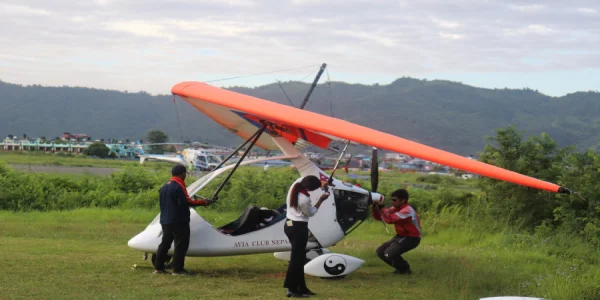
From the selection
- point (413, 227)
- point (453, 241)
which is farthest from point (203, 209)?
point (413, 227)

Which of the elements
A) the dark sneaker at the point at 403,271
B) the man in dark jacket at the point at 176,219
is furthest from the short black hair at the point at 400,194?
the man in dark jacket at the point at 176,219

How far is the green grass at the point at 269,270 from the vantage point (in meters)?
8.12

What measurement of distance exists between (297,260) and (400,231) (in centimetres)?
242

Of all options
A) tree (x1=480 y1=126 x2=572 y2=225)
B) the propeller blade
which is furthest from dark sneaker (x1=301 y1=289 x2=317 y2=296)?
tree (x1=480 y1=126 x2=572 y2=225)

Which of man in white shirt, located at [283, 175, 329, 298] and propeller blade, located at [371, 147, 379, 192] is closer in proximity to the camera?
man in white shirt, located at [283, 175, 329, 298]

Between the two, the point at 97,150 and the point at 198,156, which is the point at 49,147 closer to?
the point at 97,150

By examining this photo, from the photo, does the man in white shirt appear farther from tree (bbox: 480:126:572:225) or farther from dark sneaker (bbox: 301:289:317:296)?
tree (bbox: 480:126:572:225)

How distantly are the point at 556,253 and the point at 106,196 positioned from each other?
11943 mm

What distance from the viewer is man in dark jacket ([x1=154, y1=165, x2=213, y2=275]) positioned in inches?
354

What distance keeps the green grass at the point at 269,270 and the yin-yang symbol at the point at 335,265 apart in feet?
0.58

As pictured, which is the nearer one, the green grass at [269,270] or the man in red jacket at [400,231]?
the green grass at [269,270]

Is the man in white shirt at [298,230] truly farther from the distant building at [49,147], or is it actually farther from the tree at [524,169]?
the distant building at [49,147]

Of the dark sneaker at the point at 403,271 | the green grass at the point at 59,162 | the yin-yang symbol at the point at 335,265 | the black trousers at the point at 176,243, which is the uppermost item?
the black trousers at the point at 176,243

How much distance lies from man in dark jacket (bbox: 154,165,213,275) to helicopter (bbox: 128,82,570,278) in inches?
9.2
